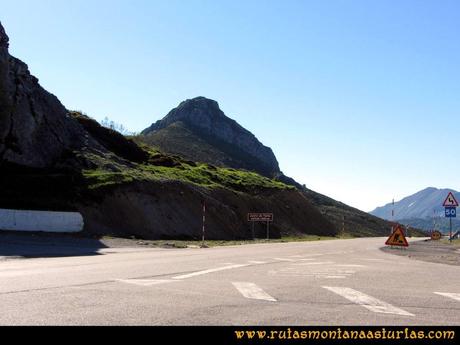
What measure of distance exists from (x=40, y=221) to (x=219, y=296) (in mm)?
22724

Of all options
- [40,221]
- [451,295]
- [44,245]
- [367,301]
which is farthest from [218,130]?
[367,301]

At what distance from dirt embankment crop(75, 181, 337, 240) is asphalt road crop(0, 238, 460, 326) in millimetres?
22070

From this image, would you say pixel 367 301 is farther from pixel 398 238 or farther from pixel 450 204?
pixel 450 204

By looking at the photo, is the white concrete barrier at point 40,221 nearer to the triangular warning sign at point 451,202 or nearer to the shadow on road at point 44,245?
the shadow on road at point 44,245

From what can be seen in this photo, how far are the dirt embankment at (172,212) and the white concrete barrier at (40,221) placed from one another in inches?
76.9

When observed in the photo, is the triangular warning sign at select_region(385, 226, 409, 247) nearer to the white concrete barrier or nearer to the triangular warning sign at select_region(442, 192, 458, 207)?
the triangular warning sign at select_region(442, 192, 458, 207)

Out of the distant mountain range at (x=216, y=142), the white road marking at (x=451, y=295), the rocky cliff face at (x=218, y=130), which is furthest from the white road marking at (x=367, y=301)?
the rocky cliff face at (x=218, y=130)

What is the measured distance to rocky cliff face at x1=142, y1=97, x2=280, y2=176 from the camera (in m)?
173

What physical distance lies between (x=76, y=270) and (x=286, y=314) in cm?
760

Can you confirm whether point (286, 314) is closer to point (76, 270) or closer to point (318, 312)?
point (318, 312)

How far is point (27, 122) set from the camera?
45.9 metres

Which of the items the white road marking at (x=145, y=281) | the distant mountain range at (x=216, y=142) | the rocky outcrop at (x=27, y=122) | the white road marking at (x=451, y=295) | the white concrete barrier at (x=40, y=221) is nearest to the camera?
the white road marking at (x=451, y=295)

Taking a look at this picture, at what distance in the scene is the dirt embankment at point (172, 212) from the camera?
3991cm
